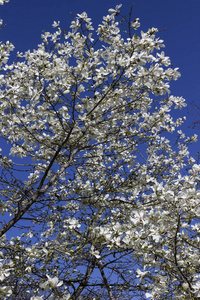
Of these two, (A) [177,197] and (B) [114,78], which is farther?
(B) [114,78]

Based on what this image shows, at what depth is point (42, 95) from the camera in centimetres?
431

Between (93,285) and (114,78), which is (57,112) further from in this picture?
(93,285)

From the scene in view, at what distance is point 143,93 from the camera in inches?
173

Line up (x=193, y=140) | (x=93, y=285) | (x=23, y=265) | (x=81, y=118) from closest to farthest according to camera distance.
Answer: (x=81, y=118) → (x=23, y=265) → (x=93, y=285) → (x=193, y=140)

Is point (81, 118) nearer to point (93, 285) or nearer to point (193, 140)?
point (93, 285)

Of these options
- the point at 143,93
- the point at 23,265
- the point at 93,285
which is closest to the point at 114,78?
the point at 143,93

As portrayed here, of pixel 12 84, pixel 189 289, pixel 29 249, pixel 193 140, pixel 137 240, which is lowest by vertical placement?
pixel 189 289

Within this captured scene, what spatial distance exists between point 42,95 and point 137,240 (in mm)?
2740

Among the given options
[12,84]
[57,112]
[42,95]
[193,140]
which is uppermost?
[193,140]

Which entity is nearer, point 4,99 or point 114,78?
point 114,78

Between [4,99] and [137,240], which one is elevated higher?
[4,99]

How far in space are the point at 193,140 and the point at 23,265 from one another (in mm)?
5537

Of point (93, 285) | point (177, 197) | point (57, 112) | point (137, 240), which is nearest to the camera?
point (137, 240)

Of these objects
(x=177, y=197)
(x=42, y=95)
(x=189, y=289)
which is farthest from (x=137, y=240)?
(x=42, y=95)
